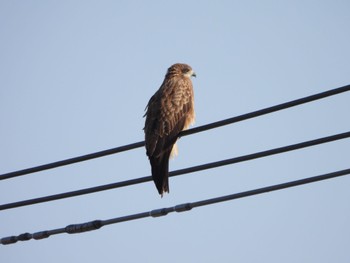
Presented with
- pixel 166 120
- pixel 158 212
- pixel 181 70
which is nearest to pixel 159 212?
pixel 158 212

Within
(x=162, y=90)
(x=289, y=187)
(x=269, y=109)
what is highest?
(x=162, y=90)

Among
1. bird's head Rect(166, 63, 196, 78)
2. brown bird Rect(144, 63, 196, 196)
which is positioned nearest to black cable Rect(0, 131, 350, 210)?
brown bird Rect(144, 63, 196, 196)

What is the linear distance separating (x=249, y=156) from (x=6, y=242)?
11.6ft

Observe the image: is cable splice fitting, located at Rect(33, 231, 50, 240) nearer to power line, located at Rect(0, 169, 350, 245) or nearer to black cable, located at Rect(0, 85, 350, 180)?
power line, located at Rect(0, 169, 350, 245)

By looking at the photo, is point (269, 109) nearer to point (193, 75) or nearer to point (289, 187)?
point (289, 187)

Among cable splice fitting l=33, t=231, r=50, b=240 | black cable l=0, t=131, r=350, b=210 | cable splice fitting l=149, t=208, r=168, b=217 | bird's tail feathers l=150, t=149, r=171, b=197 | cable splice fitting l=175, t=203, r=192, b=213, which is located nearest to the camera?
black cable l=0, t=131, r=350, b=210

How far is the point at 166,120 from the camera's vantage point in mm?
11344

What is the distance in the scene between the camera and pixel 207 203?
27.5 ft

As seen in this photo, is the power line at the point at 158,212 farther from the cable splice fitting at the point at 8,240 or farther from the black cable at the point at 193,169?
the black cable at the point at 193,169

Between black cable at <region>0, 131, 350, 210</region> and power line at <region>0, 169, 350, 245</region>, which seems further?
black cable at <region>0, 131, 350, 210</region>

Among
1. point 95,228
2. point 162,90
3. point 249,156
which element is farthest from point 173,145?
point 249,156

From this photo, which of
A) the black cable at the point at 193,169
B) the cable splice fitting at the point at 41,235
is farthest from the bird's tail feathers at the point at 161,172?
the cable splice fitting at the point at 41,235

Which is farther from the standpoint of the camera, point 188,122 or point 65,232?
Answer: point 188,122

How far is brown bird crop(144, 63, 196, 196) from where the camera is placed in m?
10.5
